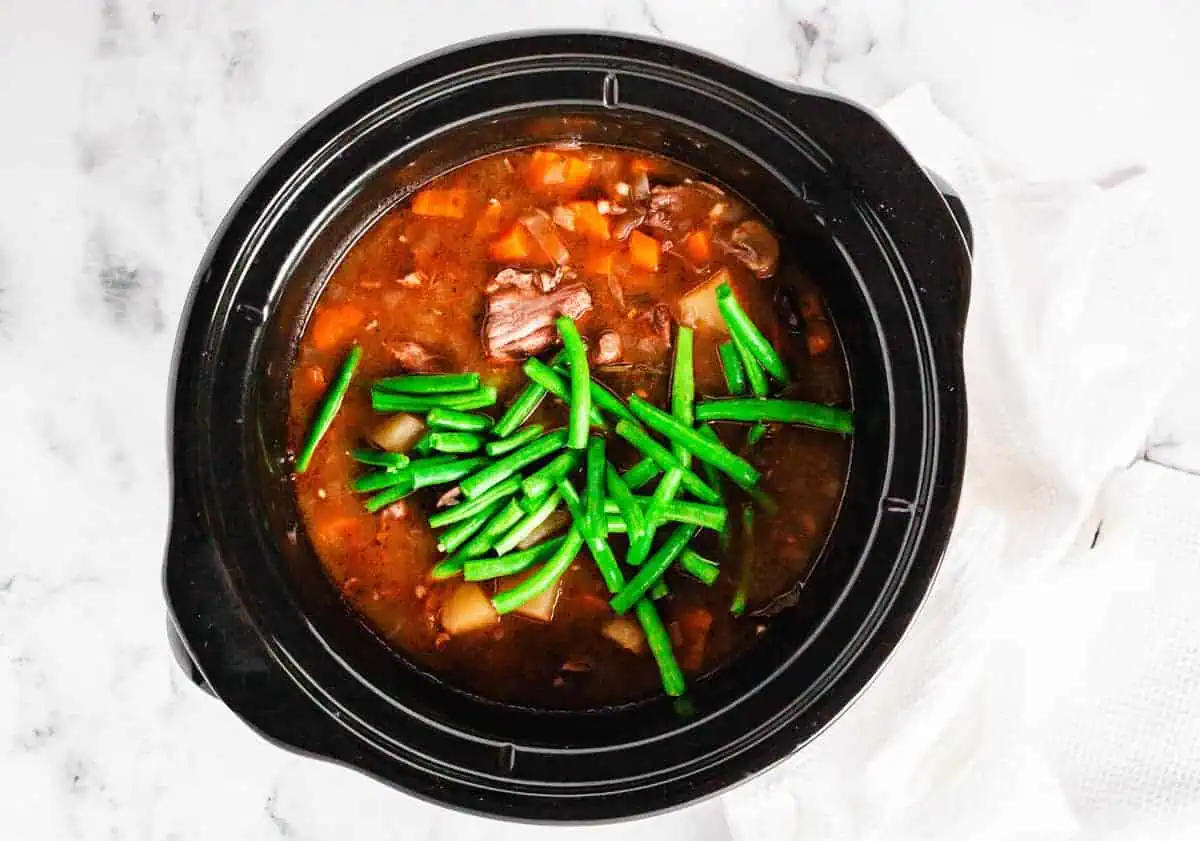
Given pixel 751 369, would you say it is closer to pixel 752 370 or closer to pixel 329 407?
pixel 752 370

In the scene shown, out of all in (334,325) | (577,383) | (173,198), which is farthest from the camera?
(173,198)

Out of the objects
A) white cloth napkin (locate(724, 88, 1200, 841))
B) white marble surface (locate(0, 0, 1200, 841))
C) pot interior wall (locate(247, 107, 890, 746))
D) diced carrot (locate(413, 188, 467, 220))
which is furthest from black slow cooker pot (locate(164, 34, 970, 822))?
white marble surface (locate(0, 0, 1200, 841))

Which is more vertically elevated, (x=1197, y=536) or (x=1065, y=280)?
(x=1065, y=280)

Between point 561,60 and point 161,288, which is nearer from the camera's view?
point 561,60

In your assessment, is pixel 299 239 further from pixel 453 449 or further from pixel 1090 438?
pixel 1090 438

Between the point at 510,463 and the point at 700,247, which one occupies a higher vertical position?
the point at 700,247

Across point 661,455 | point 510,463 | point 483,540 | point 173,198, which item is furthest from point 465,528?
point 173,198

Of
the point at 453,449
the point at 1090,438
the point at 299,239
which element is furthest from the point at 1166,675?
the point at 299,239
